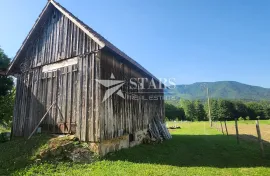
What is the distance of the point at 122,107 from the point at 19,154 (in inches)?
220

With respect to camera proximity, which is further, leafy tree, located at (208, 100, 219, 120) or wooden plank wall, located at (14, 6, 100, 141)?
leafy tree, located at (208, 100, 219, 120)

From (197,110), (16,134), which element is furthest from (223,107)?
(16,134)

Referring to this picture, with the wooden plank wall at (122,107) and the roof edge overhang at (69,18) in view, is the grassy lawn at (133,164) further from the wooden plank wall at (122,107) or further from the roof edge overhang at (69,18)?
the roof edge overhang at (69,18)

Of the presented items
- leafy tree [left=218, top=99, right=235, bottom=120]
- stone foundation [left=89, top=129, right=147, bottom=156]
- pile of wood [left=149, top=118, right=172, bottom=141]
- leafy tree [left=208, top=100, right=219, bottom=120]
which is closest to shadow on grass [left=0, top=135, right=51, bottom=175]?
stone foundation [left=89, top=129, right=147, bottom=156]

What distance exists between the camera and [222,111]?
7000 centimetres

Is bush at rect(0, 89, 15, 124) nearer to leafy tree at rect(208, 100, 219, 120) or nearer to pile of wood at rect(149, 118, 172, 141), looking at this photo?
pile of wood at rect(149, 118, 172, 141)

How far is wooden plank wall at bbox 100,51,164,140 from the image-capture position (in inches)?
365

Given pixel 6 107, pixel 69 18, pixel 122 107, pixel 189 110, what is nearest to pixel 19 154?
pixel 122 107

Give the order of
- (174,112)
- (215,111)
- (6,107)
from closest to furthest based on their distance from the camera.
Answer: (6,107) < (174,112) < (215,111)

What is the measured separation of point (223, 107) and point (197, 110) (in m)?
9.87
